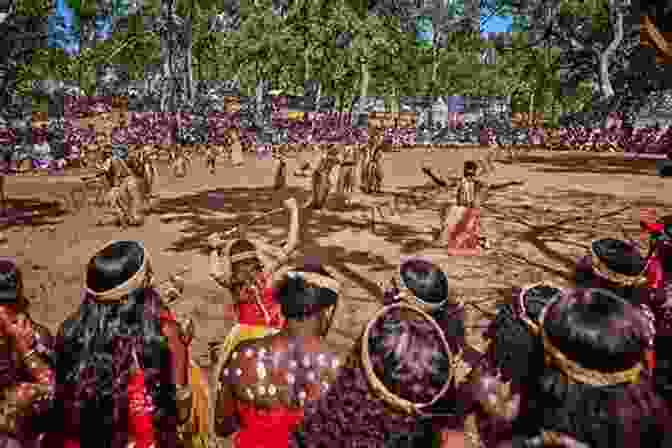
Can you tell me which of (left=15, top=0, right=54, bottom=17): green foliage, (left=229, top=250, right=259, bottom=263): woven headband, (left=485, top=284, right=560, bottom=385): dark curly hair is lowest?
(left=485, top=284, right=560, bottom=385): dark curly hair

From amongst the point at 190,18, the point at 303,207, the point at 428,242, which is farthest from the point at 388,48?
the point at 190,18

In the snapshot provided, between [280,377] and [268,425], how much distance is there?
271 millimetres

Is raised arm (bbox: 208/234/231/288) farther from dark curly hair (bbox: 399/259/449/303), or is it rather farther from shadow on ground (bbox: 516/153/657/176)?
shadow on ground (bbox: 516/153/657/176)

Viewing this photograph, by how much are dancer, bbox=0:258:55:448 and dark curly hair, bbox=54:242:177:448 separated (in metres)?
0.61

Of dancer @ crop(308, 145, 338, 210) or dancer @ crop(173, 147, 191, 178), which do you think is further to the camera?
dancer @ crop(173, 147, 191, 178)

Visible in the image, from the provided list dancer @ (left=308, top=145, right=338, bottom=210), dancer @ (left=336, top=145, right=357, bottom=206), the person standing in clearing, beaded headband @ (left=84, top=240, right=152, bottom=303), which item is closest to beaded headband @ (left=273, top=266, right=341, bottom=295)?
beaded headband @ (left=84, top=240, right=152, bottom=303)

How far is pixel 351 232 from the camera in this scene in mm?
10672

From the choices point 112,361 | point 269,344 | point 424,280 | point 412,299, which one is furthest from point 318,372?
point 112,361

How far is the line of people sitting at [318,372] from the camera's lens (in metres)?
1.73

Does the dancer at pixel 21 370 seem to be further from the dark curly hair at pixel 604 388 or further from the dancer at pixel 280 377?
the dark curly hair at pixel 604 388

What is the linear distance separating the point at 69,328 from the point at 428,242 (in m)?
7.95

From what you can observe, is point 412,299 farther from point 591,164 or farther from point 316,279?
point 591,164

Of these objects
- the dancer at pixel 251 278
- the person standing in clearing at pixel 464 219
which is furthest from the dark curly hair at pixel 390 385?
the person standing in clearing at pixel 464 219

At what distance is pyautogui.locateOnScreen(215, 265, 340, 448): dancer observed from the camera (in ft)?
7.64
